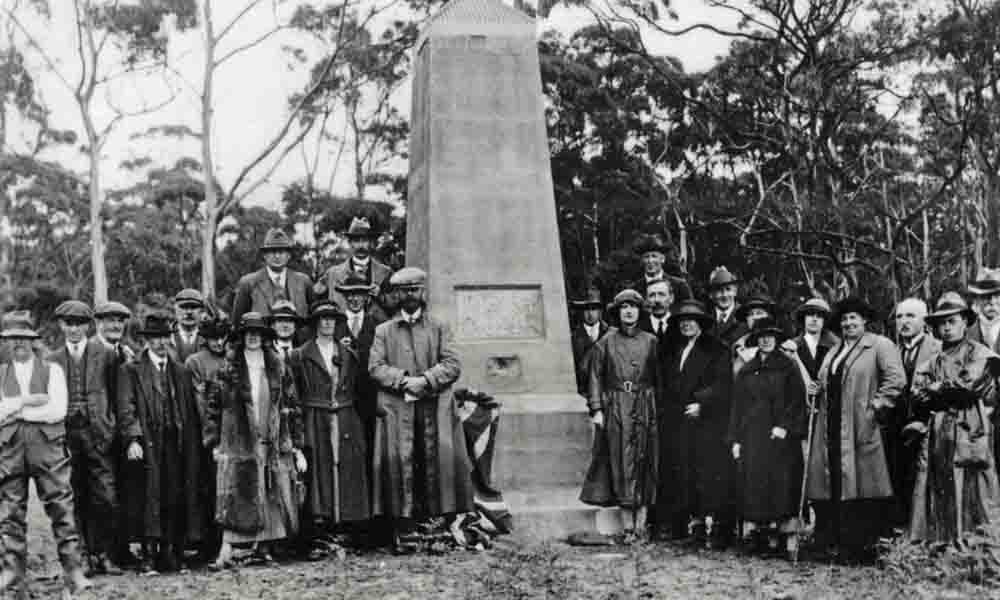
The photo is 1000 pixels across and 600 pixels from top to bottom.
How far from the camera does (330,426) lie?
751cm

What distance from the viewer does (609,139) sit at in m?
25.9

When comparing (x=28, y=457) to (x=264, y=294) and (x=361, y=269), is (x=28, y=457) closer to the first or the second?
(x=264, y=294)

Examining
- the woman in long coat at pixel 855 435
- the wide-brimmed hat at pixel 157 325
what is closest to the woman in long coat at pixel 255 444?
the wide-brimmed hat at pixel 157 325

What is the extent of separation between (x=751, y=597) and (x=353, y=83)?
2261 centimetres

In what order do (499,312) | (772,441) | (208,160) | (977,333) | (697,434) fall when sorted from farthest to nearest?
(208,160)
(499,312)
(697,434)
(772,441)
(977,333)

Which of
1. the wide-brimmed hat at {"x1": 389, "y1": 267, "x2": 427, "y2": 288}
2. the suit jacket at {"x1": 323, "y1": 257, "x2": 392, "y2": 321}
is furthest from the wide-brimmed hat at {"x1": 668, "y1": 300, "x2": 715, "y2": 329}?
the suit jacket at {"x1": 323, "y1": 257, "x2": 392, "y2": 321}

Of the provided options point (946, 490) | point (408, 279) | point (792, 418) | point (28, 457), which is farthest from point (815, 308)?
point (28, 457)

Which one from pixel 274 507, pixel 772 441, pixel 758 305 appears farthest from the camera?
pixel 758 305

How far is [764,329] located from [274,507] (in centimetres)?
340

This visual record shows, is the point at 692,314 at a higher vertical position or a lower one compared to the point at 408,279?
lower

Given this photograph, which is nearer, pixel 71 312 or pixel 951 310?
pixel 951 310

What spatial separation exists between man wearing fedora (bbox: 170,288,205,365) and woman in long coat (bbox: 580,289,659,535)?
286cm

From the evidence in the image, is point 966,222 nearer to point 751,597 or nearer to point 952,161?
point 952,161

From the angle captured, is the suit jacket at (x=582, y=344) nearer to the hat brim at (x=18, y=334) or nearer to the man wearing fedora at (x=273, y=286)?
the man wearing fedora at (x=273, y=286)
